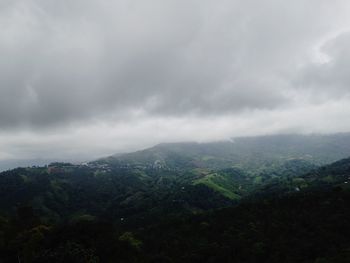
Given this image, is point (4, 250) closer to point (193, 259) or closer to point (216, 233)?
point (193, 259)

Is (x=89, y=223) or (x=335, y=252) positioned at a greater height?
(x=89, y=223)

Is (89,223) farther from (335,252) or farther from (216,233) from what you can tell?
(335,252)

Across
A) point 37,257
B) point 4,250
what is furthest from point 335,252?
point 4,250

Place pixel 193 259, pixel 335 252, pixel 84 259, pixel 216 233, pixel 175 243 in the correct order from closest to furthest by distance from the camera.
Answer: pixel 84 259 < pixel 335 252 < pixel 193 259 < pixel 175 243 < pixel 216 233

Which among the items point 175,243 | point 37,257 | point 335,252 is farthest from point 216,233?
point 37,257

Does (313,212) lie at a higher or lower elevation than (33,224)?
lower

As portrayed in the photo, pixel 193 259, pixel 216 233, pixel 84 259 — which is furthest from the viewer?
pixel 216 233

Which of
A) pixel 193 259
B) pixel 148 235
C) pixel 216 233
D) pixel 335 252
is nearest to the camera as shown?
pixel 335 252

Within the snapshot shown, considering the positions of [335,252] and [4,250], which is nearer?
[4,250]

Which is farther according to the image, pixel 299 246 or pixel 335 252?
pixel 299 246

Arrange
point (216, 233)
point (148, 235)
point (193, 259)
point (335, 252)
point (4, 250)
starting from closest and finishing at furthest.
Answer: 1. point (4, 250)
2. point (335, 252)
3. point (193, 259)
4. point (216, 233)
5. point (148, 235)
